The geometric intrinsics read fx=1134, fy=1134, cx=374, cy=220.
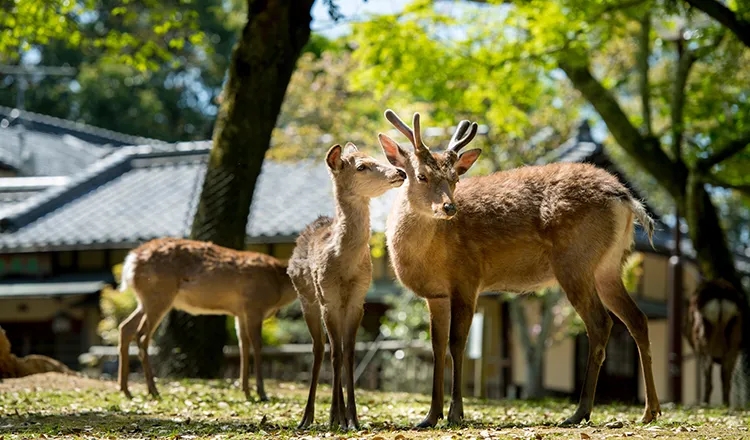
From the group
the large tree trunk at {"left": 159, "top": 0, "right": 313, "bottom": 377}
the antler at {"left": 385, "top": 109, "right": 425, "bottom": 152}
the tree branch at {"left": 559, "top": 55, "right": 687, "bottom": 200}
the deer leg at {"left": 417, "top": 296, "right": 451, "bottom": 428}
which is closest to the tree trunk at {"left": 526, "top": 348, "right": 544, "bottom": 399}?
the tree branch at {"left": 559, "top": 55, "right": 687, "bottom": 200}

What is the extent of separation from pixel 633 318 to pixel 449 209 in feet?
6.98

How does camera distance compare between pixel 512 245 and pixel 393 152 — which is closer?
pixel 393 152

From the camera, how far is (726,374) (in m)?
15.8

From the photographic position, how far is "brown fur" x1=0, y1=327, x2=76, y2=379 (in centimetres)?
1272

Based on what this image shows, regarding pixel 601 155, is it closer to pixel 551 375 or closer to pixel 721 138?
pixel 551 375

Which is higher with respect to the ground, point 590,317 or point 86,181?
point 86,181

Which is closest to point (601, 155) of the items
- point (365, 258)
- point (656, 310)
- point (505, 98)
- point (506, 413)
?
point (656, 310)

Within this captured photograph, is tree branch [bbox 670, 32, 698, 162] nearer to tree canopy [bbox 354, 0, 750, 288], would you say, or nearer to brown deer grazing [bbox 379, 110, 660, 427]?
tree canopy [bbox 354, 0, 750, 288]

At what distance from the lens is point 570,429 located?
8203 mm

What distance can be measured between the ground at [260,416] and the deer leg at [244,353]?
0.15 m

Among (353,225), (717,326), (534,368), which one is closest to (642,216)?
(353,225)

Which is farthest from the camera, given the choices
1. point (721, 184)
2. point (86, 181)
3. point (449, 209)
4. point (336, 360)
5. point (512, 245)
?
point (86, 181)

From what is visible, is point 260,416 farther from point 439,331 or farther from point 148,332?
point 148,332

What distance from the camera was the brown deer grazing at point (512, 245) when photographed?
358 inches
